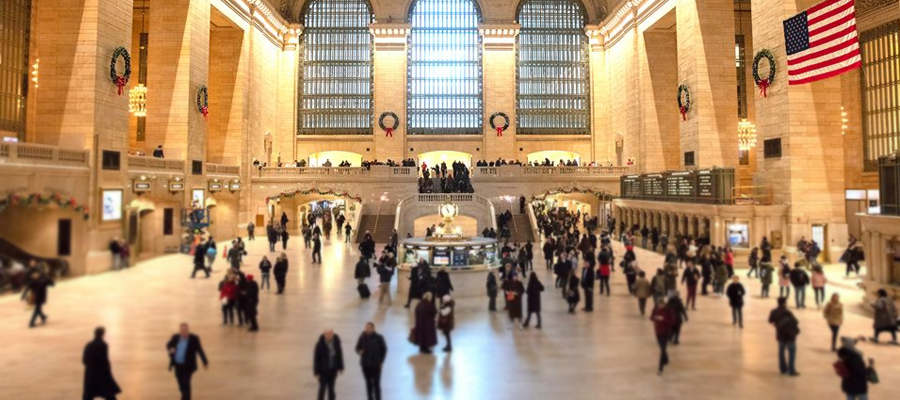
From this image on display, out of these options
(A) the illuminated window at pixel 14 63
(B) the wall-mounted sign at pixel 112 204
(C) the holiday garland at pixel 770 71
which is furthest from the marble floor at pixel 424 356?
(C) the holiday garland at pixel 770 71

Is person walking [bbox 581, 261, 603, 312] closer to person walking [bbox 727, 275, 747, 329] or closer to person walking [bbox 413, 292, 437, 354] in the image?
person walking [bbox 727, 275, 747, 329]

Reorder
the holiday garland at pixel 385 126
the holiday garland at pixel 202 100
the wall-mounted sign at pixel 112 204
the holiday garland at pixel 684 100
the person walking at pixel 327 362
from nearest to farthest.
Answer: the person walking at pixel 327 362, the wall-mounted sign at pixel 112 204, the holiday garland at pixel 202 100, the holiday garland at pixel 684 100, the holiday garland at pixel 385 126

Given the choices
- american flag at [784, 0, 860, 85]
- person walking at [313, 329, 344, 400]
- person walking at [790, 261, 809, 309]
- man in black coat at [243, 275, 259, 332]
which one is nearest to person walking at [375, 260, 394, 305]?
man in black coat at [243, 275, 259, 332]

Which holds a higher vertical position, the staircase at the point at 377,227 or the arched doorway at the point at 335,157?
the arched doorway at the point at 335,157

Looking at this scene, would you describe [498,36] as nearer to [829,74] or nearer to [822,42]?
[822,42]

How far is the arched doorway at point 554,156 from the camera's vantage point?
4728cm

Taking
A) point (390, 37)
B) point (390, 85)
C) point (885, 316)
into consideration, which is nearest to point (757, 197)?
point (885, 316)

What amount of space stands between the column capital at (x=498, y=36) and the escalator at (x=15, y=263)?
148 feet

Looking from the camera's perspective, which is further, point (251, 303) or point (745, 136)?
point (745, 136)

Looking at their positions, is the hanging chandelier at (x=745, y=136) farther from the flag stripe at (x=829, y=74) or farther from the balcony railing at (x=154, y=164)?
the balcony railing at (x=154, y=164)

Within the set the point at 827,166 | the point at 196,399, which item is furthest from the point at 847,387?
the point at 827,166

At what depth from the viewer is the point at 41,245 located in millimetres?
4152

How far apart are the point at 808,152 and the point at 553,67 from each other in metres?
27.9

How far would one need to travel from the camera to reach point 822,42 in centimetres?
1733
